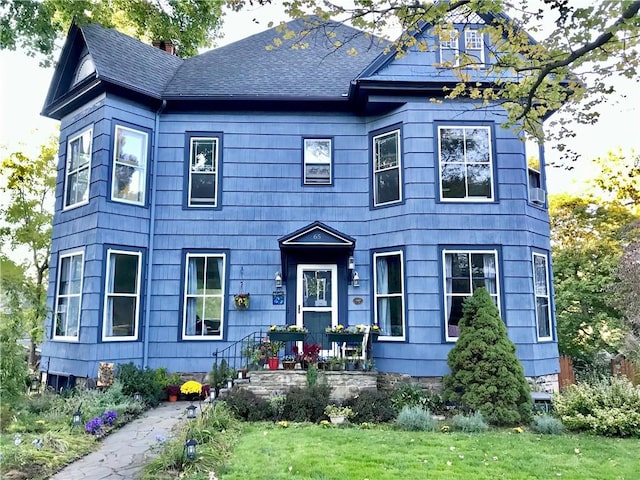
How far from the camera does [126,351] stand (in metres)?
9.63

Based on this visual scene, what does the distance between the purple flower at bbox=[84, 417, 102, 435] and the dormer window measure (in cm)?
764

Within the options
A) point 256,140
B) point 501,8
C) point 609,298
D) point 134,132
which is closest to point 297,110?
point 256,140

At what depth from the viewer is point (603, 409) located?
23.6 feet

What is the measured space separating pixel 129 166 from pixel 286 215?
11.8 feet

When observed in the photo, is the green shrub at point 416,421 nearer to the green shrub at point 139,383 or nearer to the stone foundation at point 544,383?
the stone foundation at point 544,383

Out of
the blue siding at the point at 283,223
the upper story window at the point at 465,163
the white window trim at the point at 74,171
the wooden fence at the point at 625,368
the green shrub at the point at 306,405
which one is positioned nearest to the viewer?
the green shrub at the point at 306,405

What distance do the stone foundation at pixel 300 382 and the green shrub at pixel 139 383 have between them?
1.74 meters

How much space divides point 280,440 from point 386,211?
548cm

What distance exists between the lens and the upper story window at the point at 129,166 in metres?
10.0

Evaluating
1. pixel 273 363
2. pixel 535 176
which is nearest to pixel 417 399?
pixel 273 363

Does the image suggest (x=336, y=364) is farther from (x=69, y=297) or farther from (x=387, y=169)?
(x=69, y=297)

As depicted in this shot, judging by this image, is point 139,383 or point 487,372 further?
point 139,383

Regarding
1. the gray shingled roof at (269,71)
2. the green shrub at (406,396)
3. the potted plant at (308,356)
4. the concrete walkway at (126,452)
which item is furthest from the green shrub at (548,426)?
the gray shingled roof at (269,71)

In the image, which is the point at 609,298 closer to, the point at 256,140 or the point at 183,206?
the point at 256,140
